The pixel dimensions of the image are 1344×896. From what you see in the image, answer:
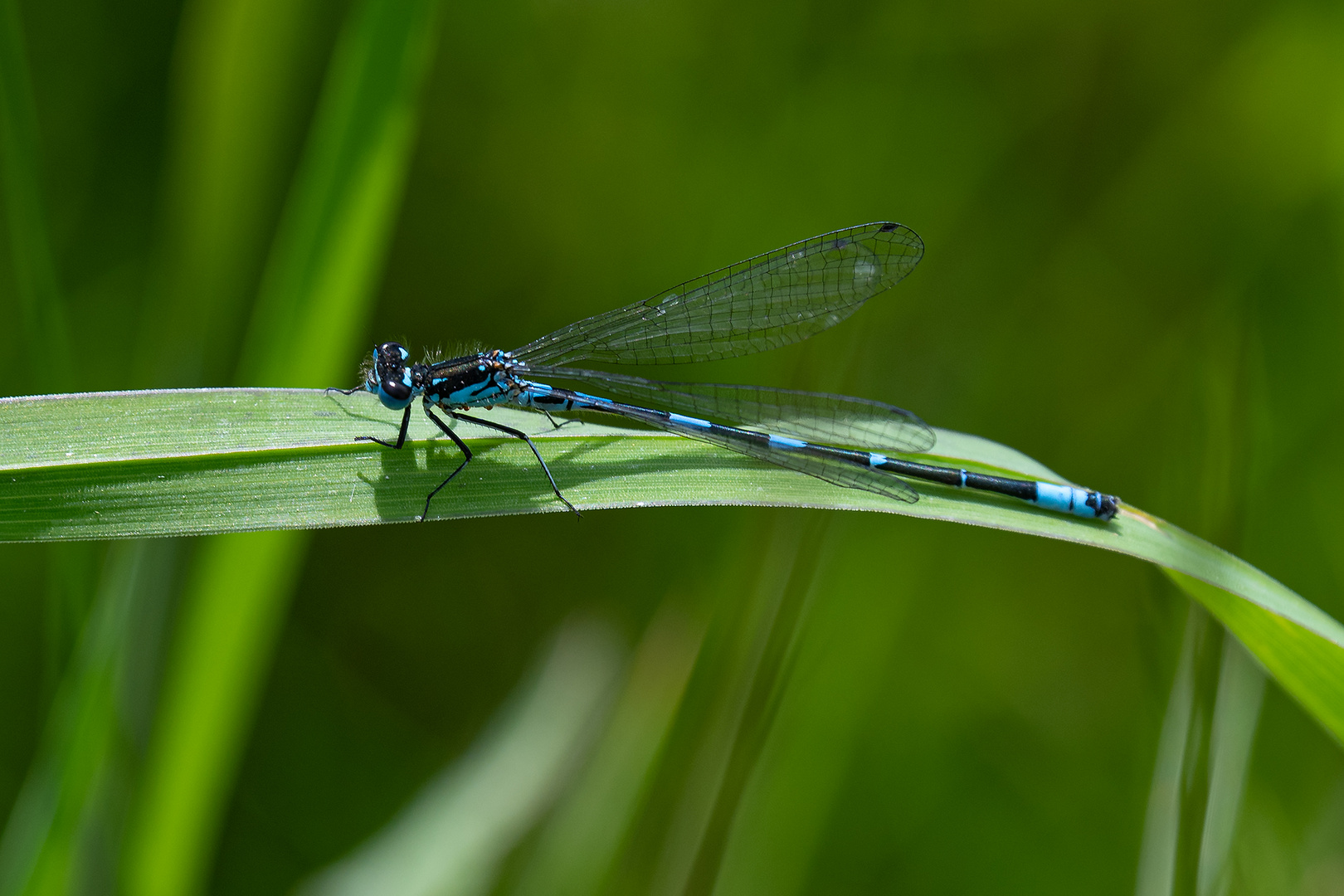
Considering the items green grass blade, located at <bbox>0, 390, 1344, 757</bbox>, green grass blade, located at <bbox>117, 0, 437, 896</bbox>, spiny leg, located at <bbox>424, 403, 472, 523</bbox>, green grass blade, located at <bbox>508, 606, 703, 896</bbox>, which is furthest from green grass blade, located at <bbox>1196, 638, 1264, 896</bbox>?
green grass blade, located at <bbox>117, 0, 437, 896</bbox>

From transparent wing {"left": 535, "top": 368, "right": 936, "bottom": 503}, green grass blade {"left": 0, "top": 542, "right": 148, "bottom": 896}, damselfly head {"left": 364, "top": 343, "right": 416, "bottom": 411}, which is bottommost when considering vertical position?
green grass blade {"left": 0, "top": 542, "right": 148, "bottom": 896}

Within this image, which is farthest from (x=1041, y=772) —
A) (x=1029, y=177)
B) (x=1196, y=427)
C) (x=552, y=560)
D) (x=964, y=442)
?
(x=1029, y=177)

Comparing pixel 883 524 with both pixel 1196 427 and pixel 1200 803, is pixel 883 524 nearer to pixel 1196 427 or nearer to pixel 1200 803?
pixel 1196 427

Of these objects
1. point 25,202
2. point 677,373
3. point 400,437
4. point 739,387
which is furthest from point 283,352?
point 677,373

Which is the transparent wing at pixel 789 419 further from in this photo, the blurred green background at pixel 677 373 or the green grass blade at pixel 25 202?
the green grass blade at pixel 25 202

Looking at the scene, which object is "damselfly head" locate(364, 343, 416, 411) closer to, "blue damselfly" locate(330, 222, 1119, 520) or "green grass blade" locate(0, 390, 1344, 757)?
"blue damselfly" locate(330, 222, 1119, 520)

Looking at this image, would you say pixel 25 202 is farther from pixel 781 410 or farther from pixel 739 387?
pixel 781 410
